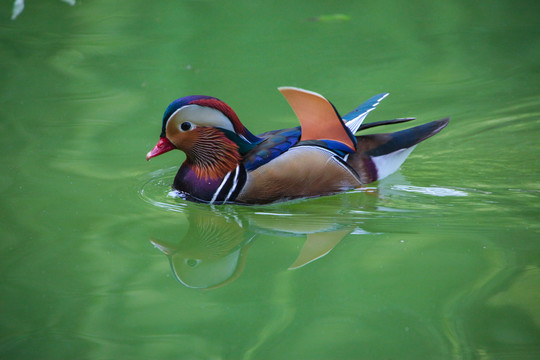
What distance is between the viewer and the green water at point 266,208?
317 cm

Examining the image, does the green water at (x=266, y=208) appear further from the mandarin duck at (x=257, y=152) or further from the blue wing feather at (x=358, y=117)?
the blue wing feather at (x=358, y=117)

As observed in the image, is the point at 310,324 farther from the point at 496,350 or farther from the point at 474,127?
the point at 474,127

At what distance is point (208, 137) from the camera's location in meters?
4.56

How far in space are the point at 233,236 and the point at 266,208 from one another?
43 cm

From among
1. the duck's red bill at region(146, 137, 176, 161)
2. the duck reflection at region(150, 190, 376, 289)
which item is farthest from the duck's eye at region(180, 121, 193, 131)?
the duck reflection at region(150, 190, 376, 289)

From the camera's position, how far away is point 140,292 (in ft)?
11.5

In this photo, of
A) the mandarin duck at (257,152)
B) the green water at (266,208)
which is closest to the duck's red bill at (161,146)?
the mandarin duck at (257,152)

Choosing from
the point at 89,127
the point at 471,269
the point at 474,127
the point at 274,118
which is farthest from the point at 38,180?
the point at 474,127

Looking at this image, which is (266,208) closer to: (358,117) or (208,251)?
(208,251)

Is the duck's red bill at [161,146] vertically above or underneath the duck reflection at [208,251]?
above

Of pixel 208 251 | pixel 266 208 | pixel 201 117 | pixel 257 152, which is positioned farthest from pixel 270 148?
pixel 208 251

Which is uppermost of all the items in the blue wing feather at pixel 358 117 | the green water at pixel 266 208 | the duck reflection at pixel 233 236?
the blue wing feather at pixel 358 117

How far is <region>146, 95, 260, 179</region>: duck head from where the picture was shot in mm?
4430

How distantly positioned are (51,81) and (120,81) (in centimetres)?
74
